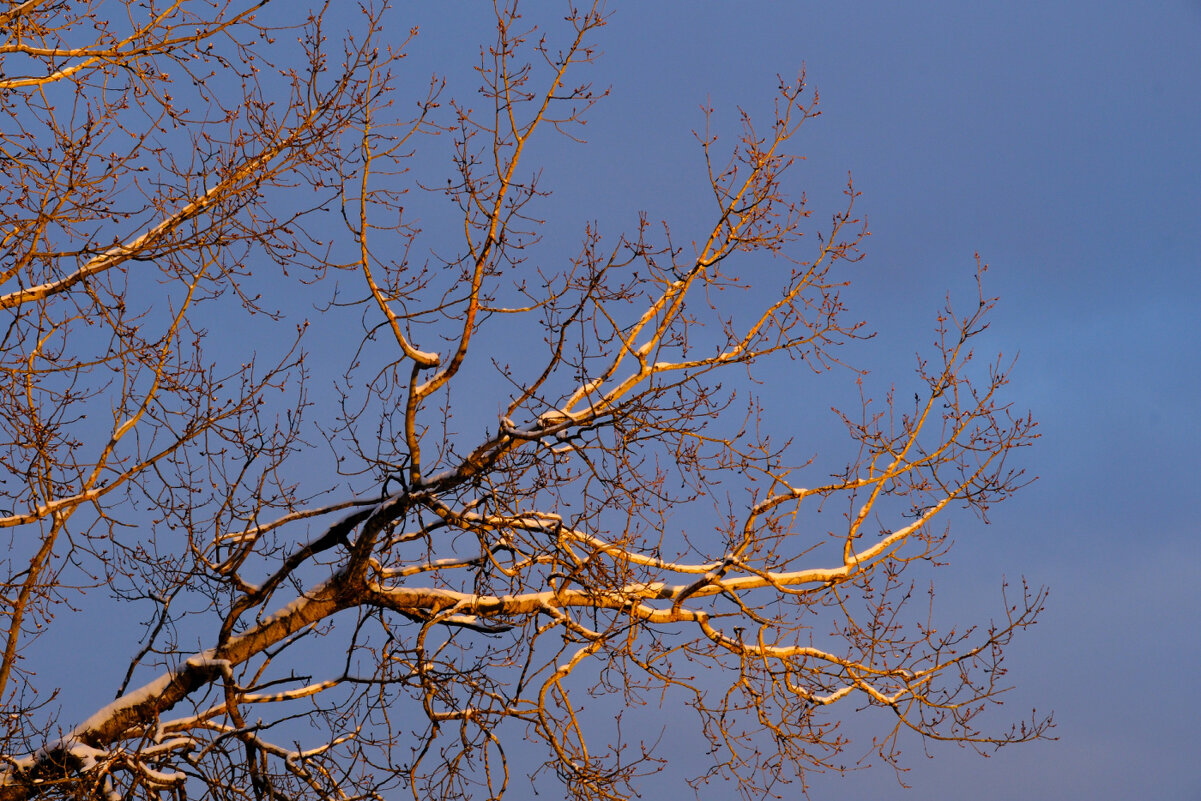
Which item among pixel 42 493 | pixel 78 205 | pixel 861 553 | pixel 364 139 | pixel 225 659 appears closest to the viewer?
pixel 78 205

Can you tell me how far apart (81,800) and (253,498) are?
2.36m

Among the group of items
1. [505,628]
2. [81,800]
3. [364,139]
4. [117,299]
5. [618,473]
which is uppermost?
[364,139]

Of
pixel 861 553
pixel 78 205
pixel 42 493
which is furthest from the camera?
pixel 861 553

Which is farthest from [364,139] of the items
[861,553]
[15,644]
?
[861,553]

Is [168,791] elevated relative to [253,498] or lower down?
lower down

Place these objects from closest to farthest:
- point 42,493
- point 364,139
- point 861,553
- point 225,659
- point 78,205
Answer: point 78,205
point 42,493
point 364,139
point 225,659
point 861,553

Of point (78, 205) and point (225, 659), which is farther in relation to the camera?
point (225, 659)

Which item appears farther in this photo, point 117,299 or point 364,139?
point 364,139

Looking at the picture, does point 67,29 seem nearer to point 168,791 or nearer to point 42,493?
point 42,493

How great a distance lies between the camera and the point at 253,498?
26.6 feet

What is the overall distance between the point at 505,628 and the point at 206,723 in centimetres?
227

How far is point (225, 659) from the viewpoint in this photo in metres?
7.84

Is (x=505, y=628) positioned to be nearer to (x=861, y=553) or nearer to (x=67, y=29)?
(x=861, y=553)

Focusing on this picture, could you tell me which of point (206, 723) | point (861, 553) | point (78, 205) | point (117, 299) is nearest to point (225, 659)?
point (206, 723)
